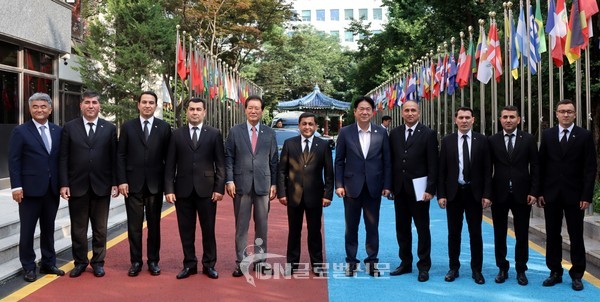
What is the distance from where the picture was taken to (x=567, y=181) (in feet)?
20.9

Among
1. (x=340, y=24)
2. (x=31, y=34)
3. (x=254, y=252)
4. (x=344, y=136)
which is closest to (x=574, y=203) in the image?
(x=344, y=136)

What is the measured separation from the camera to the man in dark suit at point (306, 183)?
6973 millimetres

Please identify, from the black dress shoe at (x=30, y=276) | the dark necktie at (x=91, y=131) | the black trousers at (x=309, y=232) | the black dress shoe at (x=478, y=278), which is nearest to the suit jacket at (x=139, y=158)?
the dark necktie at (x=91, y=131)

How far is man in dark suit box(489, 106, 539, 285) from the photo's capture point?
652 cm

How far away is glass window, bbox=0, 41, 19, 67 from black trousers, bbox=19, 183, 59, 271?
278 inches

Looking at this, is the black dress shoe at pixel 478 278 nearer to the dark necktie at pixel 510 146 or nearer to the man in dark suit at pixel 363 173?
the man in dark suit at pixel 363 173

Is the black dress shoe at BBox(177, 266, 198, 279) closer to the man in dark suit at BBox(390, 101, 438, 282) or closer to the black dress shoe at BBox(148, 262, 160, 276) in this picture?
the black dress shoe at BBox(148, 262, 160, 276)

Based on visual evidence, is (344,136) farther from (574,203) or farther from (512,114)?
(574,203)

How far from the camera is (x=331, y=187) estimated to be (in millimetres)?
7023

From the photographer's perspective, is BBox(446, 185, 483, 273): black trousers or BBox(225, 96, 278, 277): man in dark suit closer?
BBox(446, 185, 483, 273): black trousers

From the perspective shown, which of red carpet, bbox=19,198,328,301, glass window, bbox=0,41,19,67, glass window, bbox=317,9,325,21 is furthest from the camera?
glass window, bbox=317,9,325,21

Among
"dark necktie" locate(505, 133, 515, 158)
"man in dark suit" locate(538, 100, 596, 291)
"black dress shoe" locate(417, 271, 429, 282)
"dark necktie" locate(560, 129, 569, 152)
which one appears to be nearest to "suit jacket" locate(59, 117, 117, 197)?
"black dress shoe" locate(417, 271, 429, 282)

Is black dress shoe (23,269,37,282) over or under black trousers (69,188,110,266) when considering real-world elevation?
under

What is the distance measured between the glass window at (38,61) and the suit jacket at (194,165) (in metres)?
8.48
